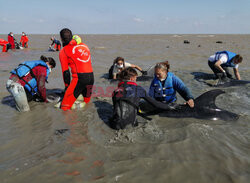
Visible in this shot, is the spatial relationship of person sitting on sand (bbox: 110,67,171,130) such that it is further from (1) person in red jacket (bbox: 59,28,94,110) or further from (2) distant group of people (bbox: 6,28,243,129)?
(1) person in red jacket (bbox: 59,28,94,110)

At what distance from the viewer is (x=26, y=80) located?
510 cm

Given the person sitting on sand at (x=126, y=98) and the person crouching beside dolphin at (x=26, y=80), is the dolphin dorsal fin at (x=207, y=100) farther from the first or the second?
the person crouching beside dolphin at (x=26, y=80)

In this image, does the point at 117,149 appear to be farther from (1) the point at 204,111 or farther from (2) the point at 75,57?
(2) the point at 75,57

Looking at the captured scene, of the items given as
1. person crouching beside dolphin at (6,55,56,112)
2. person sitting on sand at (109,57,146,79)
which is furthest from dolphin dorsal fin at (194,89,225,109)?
person crouching beside dolphin at (6,55,56,112)

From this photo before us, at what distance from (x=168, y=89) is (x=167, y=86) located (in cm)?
10

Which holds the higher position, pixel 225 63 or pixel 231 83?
pixel 225 63

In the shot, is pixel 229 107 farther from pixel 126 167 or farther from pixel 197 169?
pixel 126 167

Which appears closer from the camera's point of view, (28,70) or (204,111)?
(204,111)

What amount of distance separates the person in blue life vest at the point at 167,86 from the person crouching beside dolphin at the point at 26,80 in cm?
290

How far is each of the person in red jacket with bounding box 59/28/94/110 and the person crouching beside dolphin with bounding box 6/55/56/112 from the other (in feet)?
2.10

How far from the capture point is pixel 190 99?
4383mm

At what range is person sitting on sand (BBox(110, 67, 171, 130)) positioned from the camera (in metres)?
3.79

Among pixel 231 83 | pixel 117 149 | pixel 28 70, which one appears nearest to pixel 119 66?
pixel 28 70

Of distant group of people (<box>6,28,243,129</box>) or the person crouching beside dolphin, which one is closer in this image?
distant group of people (<box>6,28,243,129</box>)
